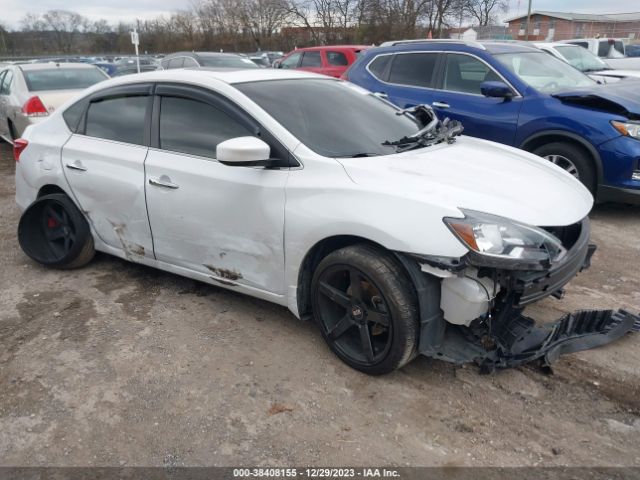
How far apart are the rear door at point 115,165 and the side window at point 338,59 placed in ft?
29.4

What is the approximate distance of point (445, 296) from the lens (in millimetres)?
2641

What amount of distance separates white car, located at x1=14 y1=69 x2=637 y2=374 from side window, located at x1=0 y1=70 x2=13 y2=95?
558 centimetres

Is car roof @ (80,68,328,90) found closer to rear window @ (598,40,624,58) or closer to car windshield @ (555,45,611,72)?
car windshield @ (555,45,611,72)

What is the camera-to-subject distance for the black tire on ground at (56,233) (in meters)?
4.27

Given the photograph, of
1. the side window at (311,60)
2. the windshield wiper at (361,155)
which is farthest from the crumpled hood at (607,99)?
the side window at (311,60)

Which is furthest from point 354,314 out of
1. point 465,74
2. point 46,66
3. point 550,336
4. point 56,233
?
point 46,66

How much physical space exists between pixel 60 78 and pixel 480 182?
8274 millimetres

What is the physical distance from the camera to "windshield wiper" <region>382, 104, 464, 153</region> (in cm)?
346

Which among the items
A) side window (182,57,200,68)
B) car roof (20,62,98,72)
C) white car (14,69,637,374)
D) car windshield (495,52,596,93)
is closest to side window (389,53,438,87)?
car windshield (495,52,596,93)

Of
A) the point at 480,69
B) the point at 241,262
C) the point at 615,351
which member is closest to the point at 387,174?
the point at 241,262

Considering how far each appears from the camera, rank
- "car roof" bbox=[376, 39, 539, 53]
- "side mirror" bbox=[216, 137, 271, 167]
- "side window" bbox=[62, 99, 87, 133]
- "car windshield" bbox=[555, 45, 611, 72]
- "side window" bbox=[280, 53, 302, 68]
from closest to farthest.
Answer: "side mirror" bbox=[216, 137, 271, 167], "side window" bbox=[62, 99, 87, 133], "car roof" bbox=[376, 39, 539, 53], "car windshield" bbox=[555, 45, 611, 72], "side window" bbox=[280, 53, 302, 68]

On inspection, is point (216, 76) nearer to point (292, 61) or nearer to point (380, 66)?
point (380, 66)

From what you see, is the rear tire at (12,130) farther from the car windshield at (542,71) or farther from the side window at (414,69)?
the car windshield at (542,71)

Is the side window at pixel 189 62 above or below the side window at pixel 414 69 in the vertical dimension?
above
